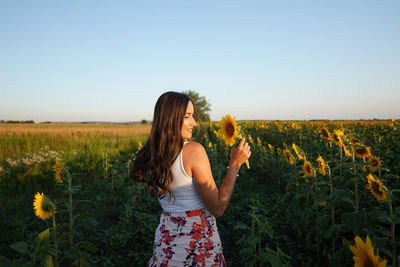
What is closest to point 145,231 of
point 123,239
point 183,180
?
point 123,239

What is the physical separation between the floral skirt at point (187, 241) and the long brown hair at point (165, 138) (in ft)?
0.64

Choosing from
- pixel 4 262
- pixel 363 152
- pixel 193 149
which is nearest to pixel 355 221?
pixel 363 152

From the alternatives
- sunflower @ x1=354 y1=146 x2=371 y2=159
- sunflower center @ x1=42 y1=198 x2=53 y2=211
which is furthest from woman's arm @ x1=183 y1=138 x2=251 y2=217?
sunflower @ x1=354 y1=146 x2=371 y2=159

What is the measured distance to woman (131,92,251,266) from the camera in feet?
4.75

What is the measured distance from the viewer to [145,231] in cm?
352

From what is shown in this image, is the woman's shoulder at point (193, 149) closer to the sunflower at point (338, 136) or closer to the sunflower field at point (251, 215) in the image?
the sunflower field at point (251, 215)

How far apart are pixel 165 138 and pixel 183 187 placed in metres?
0.31

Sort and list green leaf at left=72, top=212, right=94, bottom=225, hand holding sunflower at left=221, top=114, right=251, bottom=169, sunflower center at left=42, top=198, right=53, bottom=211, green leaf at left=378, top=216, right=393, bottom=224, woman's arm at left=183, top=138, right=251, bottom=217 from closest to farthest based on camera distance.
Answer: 1. woman's arm at left=183, top=138, right=251, bottom=217
2. green leaf at left=378, top=216, right=393, bottom=224
3. hand holding sunflower at left=221, top=114, right=251, bottom=169
4. sunflower center at left=42, top=198, right=53, bottom=211
5. green leaf at left=72, top=212, right=94, bottom=225

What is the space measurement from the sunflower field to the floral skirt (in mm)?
380

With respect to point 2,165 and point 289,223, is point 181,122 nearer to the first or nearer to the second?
point 289,223

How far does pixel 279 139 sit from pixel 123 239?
24.5 feet

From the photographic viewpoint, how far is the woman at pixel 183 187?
145cm

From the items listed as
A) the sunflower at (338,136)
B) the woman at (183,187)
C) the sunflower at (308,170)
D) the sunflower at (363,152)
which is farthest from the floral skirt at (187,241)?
the sunflower at (363,152)

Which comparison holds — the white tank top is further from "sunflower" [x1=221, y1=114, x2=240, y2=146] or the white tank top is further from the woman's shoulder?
"sunflower" [x1=221, y1=114, x2=240, y2=146]
